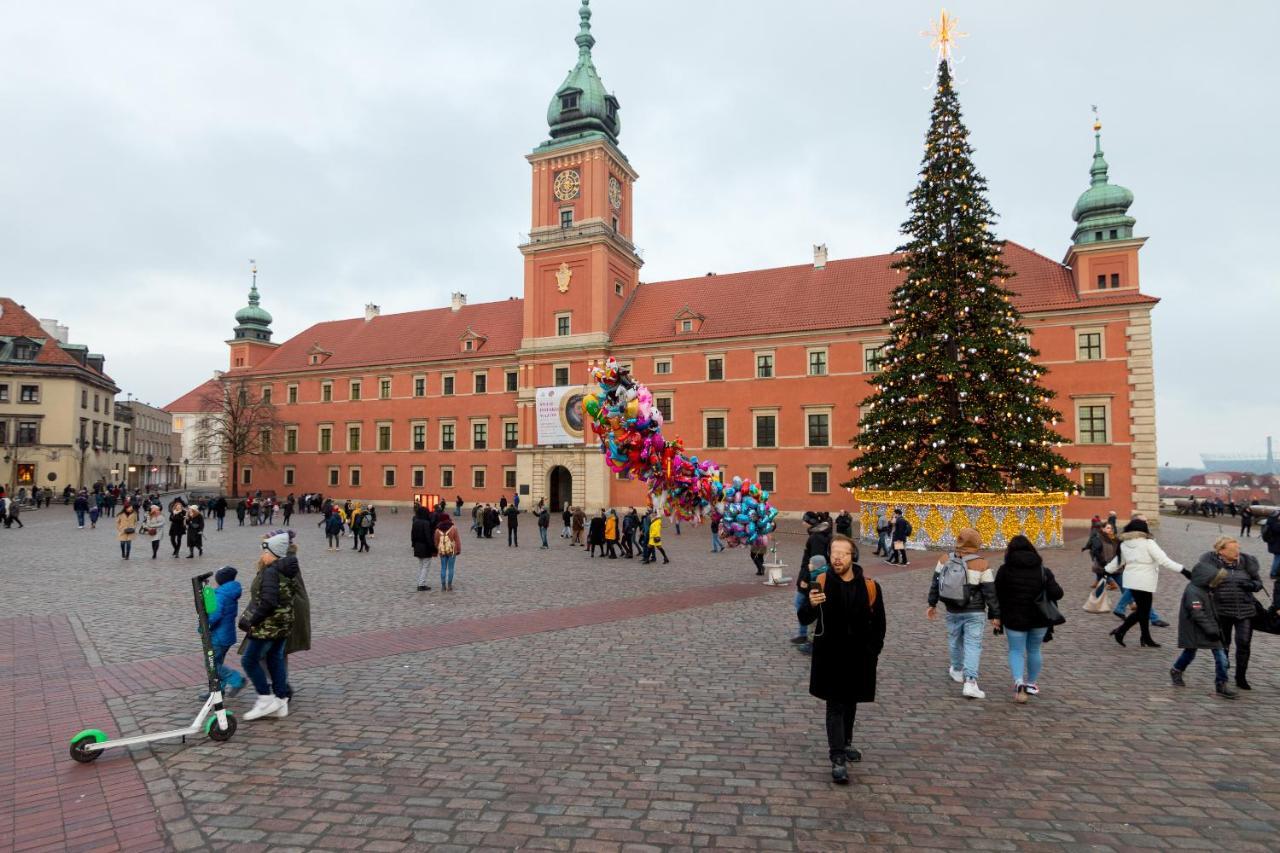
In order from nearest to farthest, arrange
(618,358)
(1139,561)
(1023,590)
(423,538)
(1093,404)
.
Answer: (1023,590) < (1139,561) < (423,538) < (1093,404) < (618,358)

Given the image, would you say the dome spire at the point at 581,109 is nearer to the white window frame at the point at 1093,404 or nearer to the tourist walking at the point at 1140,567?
the white window frame at the point at 1093,404

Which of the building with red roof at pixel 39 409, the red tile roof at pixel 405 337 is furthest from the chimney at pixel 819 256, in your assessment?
the building with red roof at pixel 39 409

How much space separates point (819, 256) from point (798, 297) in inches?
152

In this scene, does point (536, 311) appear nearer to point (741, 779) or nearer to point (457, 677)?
point (457, 677)

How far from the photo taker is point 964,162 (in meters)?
23.9

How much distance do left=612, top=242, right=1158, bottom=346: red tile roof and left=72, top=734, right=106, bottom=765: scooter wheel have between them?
1345 inches

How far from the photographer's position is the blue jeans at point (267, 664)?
6.27m

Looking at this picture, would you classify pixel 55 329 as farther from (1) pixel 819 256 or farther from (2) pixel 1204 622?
(2) pixel 1204 622

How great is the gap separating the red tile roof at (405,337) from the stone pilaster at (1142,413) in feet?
A: 115

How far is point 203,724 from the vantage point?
19.5 ft

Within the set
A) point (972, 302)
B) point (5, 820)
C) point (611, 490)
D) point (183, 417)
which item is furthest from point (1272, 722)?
point (183, 417)

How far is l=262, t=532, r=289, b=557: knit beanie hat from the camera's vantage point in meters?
6.46

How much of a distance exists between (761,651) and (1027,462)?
57.6ft

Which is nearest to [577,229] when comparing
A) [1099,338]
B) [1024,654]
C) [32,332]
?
[1099,338]
